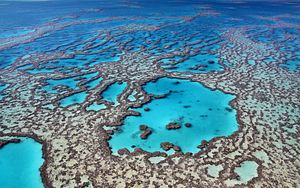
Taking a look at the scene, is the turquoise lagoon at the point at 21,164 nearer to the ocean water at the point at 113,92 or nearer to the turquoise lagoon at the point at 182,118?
the turquoise lagoon at the point at 182,118

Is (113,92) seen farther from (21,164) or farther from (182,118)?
(21,164)

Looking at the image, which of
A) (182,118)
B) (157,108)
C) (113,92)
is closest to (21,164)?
(113,92)

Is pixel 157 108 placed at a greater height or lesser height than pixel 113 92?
lesser

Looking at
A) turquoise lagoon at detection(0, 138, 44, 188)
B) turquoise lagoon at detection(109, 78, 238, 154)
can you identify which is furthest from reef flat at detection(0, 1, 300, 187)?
Answer: turquoise lagoon at detection(0, 138, 44, 188)

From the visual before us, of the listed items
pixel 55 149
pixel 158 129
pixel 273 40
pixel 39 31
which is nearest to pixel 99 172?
pixel 55 149

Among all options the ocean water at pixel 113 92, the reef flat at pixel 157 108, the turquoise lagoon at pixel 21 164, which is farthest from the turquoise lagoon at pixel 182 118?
the turquoise lagoon at pixel 21 164

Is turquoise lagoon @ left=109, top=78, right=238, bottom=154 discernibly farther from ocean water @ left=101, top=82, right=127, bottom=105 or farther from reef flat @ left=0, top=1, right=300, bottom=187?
ocean water @ left=101, top=82, right=127, bottom=105

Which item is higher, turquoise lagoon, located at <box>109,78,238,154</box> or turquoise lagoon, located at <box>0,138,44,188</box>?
turquoise lagoon, located at <box>109,78,238,154</box>
